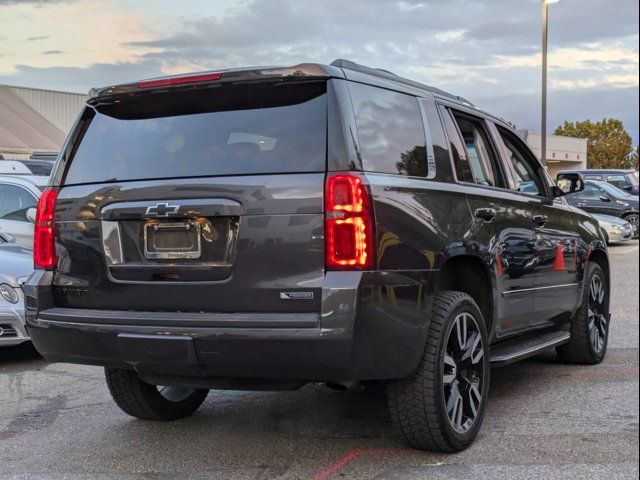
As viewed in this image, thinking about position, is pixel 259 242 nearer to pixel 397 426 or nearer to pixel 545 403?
pixel 397 426

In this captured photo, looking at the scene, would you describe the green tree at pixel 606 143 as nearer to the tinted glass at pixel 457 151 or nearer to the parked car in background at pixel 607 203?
the parked car in background at pixel 607 203

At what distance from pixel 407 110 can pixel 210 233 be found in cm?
133

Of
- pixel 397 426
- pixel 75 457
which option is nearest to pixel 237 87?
pixel 397 426

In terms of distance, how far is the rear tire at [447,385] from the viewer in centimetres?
404

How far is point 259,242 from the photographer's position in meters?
3.75

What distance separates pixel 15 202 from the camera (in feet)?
33.1

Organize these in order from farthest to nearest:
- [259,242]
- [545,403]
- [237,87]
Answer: [545,403], [237,87], [259,242]

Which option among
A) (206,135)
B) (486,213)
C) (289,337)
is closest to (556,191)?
(486,213)

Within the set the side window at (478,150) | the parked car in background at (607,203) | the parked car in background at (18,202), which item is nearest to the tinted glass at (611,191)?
the parked car in background at (607,203)

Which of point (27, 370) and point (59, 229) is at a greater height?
point (59, 229)

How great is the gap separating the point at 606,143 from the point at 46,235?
84406mm

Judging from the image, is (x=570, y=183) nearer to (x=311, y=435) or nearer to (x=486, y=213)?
(x=486, y=213)

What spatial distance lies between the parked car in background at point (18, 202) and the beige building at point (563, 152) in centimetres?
4682

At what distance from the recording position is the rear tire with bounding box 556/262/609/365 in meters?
6.37
